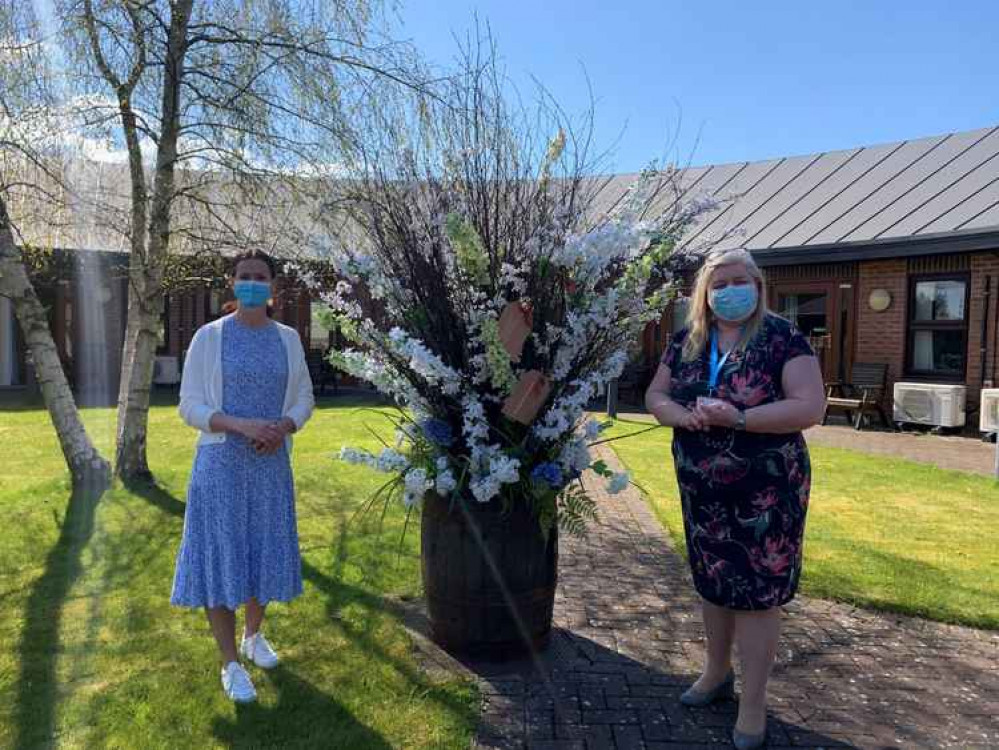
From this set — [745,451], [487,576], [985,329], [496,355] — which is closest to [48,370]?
[487,576]

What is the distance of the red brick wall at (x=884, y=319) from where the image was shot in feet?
39.8

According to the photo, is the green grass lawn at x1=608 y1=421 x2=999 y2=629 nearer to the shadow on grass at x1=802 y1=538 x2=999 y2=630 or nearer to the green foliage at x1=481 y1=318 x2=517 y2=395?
the shadow on grass at x1=802 y1=538 x2=999 y2=630

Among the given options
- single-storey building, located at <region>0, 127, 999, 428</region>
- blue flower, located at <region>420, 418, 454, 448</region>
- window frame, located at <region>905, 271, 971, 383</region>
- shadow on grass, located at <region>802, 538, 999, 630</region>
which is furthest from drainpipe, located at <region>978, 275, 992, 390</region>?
blue flower, located at <region>420, 418, 454, 448</region>

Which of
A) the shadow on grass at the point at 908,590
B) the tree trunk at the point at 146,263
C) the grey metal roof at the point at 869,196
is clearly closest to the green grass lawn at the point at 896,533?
the shadow on grass at the point at 908,590

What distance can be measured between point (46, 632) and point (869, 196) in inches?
547

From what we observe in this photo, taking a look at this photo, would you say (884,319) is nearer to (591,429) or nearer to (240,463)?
(591,429)

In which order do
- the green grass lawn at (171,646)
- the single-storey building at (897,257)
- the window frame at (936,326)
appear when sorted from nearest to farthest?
the green grass lawn at (171,646) < the single-storey building at (897,257) < the window frame at (936,326)

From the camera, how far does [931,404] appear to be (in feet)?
36.3

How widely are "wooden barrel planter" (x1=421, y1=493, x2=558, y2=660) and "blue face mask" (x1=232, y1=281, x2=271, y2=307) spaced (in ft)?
3.58

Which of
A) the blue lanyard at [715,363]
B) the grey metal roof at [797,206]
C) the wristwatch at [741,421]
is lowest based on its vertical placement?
the wristwatch at [741,421]

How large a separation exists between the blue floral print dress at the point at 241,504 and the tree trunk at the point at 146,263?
374cm

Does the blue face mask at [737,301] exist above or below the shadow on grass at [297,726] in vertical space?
above

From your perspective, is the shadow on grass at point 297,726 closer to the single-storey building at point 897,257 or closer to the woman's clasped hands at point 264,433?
the woman's clasped hands at point 264,433

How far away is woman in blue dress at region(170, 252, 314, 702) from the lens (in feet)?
9.42
